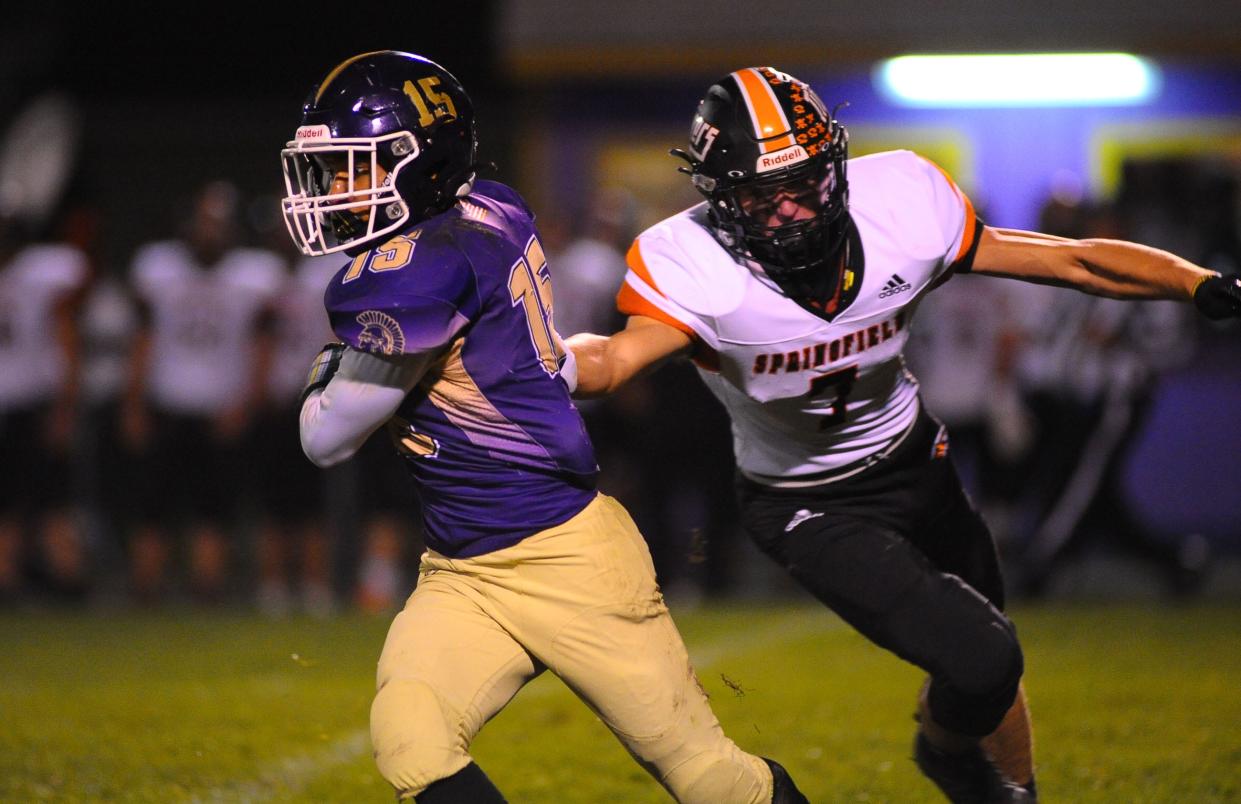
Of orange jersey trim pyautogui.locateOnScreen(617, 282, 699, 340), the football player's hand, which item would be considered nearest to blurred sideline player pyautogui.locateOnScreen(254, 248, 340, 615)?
the football player's hand

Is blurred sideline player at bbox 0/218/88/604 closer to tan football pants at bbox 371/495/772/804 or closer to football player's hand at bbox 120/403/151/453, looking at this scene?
football player's hand at bbox 120/403/151/453

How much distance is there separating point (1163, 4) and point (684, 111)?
3.08 metres

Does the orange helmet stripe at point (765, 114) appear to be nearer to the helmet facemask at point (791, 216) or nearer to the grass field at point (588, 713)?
the helmet facemask at point (791, 216)

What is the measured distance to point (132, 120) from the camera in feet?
48.8

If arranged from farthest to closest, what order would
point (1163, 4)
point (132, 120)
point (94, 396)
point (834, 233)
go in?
1. point (132, 120)
2. point (1163, 4)
3. point (94, 396)
4. point (834, 233)

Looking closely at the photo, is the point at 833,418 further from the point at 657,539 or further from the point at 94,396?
the point at 94,396

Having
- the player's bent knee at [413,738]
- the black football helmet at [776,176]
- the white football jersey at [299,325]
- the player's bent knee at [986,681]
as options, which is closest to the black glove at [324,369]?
the player's bent knee at [413,738]

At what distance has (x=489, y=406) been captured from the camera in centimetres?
304

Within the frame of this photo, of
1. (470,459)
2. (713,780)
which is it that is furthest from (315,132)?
(713,780)

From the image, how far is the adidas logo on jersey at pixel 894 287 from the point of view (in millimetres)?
3590

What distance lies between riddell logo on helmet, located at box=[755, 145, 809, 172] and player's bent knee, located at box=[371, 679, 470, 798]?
132 centimetres

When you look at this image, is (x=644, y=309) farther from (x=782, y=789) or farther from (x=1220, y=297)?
(x=1220, y=297)

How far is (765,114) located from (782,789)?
1.42 metres

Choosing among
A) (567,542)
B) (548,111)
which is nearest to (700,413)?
(548,111)
